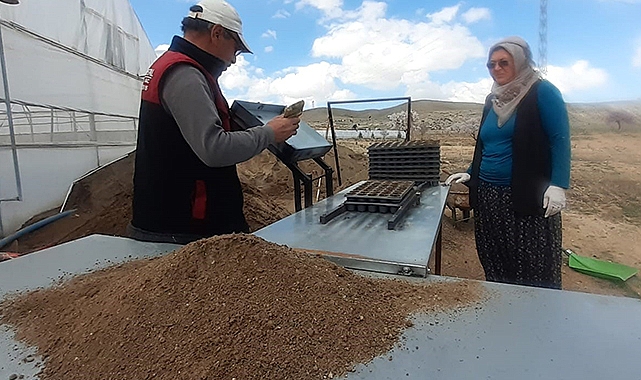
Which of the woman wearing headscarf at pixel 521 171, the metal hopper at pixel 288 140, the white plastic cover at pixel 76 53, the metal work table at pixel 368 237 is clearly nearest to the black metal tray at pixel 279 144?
the metal hopper at pixel 288 140

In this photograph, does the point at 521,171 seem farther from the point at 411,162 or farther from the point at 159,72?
the point at 159,72

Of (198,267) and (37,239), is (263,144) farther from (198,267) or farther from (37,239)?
(37,239)

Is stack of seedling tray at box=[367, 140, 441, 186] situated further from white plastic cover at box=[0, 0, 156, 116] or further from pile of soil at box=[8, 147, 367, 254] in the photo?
white plastic cover at box=[0, 0, 156, 116]

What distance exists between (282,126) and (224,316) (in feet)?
2.38

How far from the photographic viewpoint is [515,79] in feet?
5.55

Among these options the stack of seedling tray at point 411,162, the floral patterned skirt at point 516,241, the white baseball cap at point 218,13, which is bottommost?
the floral patterned skirt at point 516,241

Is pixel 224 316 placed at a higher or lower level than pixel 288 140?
lower

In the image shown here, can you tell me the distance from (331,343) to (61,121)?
489 cm

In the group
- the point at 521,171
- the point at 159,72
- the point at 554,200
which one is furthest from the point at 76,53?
the point at 554,200

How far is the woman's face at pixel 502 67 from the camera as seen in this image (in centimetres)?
171

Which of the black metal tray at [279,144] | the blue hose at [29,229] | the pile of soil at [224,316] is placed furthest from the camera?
the blue hose at [29,229]

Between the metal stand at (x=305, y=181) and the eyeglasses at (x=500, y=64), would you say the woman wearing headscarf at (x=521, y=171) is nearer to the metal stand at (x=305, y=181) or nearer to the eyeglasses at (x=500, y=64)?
the eyeglasses at (x=500, y=64)

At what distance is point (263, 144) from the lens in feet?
3.84

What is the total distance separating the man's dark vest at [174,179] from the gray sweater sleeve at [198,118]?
50mm
